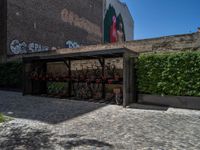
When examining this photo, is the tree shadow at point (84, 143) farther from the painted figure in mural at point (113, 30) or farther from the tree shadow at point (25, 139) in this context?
the painted figure in mural at point (113, 30)

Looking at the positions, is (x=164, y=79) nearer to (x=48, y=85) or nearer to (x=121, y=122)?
(x=121, y=122)

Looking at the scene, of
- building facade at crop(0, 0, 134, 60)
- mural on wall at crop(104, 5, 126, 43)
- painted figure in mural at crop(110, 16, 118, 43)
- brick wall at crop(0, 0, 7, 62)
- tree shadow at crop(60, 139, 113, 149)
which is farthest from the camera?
painted figure in mural at crop(110, 16, 118, 43)

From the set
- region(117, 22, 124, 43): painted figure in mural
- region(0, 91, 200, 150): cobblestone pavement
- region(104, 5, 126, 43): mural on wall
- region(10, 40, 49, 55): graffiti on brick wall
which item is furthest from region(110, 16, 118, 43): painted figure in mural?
region(0, 91, 200, 150): cobblestone pavement

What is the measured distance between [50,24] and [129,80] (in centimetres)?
1549

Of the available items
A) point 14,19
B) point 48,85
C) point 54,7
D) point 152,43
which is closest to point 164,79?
point 152,43

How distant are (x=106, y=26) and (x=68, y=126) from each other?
91.9ft

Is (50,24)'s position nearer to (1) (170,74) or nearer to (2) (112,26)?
(2) (112,26)

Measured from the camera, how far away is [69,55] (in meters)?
11.5

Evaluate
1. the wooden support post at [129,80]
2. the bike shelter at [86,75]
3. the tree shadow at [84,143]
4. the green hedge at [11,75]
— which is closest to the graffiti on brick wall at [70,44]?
the green hedge at [11,75]

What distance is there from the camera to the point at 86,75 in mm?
12750

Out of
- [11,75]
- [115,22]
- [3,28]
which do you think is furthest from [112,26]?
[11,75]

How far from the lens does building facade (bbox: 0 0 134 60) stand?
19114 mm

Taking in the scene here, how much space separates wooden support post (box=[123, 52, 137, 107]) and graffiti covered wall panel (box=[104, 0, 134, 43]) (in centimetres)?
2265

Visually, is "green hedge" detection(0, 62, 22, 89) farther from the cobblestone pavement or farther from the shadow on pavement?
the shadow on pavement
